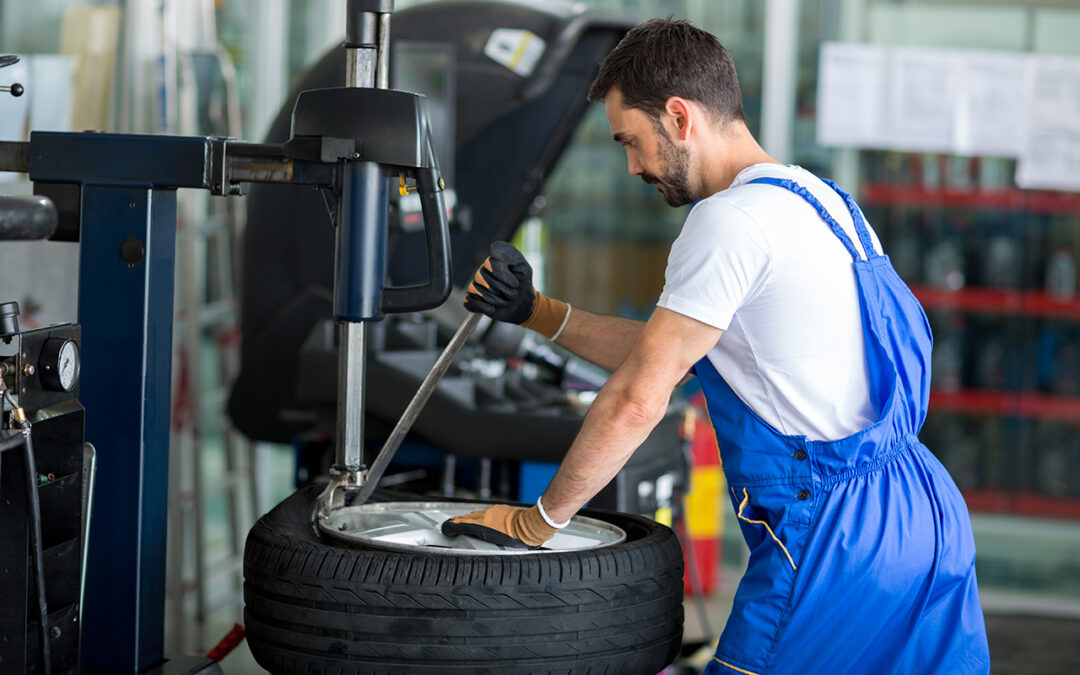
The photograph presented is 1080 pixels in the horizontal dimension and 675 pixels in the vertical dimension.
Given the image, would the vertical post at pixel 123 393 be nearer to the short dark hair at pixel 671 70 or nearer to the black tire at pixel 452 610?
the black tire at pixel 452 610

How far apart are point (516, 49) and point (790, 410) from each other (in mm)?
1617

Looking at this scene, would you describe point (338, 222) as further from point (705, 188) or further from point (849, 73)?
point (849, 73)

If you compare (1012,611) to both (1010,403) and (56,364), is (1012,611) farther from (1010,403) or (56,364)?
(56,364)

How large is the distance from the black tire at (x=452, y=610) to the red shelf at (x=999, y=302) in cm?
352

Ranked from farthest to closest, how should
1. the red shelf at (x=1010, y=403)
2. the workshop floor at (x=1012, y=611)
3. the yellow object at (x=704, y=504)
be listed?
the red shelf at (x=1010, y=403) < the yellow object at (x=704, y=504) < the workshop floor at (x=1012, y=611)

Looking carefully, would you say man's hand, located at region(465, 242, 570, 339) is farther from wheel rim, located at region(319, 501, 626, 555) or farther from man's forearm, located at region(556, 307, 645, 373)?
wheel rim, located at region(319, 501, 626, 555)

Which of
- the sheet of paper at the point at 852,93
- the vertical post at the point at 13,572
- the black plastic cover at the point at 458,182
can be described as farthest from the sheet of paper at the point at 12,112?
the sheet of paper at the point at 852,93

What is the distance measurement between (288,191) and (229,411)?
602 mm

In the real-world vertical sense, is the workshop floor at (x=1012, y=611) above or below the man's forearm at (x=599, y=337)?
below

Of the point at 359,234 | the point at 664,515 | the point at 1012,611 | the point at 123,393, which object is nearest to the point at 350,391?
the point at 359,234

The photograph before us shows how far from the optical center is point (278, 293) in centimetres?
311

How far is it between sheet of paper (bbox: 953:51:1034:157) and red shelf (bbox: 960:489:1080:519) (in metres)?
1.34

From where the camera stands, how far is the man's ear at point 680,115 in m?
1.67

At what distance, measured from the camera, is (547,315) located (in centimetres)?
200
